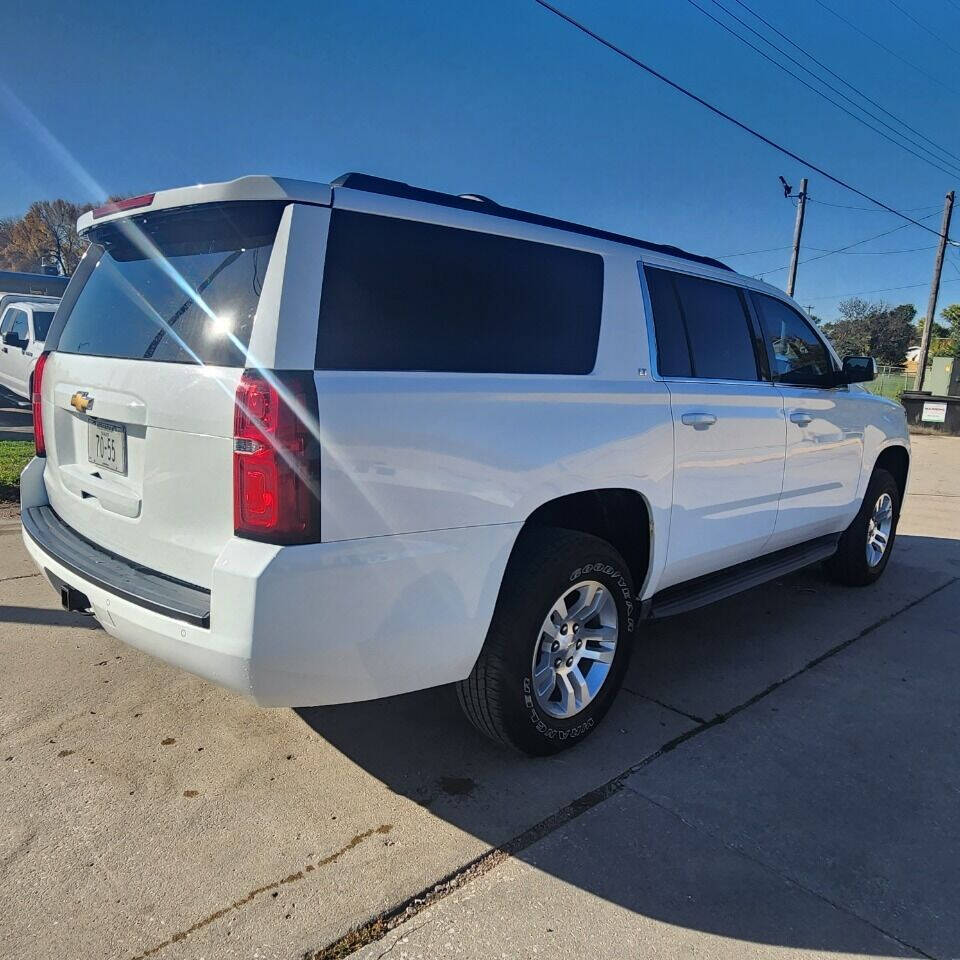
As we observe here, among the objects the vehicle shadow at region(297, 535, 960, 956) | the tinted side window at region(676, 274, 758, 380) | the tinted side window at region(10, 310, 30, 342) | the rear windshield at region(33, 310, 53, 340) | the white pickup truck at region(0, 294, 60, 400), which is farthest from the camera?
the tinted side window at region(10, 310, 30, 342)

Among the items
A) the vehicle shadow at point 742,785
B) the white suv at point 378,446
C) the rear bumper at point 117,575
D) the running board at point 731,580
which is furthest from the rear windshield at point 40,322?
the running board at point 731,580

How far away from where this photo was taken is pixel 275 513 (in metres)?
2.13

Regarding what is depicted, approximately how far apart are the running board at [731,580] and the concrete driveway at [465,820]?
44 cm

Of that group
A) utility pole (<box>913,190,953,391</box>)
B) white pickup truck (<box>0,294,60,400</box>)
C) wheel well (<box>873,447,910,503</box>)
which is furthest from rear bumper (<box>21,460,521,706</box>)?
utility pole (<box>913,190,953,391</box>)

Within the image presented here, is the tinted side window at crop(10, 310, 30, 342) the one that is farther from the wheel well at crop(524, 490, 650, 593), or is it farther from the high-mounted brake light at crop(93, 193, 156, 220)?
the wheel well at crop(524, 490, 650, 593)

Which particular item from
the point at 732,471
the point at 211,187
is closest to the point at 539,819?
the point at 732,471

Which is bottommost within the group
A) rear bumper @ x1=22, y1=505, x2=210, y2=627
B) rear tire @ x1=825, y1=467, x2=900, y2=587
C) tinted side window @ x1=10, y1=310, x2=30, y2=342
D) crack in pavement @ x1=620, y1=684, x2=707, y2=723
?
crack in pavement @ x1=620, y1=684, x2=707, y2=723

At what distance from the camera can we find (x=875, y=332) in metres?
59.9

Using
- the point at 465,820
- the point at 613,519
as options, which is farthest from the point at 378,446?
the point at 613,519

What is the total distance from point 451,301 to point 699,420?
145 centimetres

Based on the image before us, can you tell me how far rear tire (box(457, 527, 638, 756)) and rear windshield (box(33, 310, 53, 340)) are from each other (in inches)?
425

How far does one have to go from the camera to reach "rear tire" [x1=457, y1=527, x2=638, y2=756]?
272cm

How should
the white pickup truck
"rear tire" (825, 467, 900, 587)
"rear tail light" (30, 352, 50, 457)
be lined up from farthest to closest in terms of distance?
the white pickup truck → "rear tire" (825, 467, 900, 587) → "rear tail light" (30, 352, 50, 457)

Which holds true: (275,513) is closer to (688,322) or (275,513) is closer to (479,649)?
(479,649)
